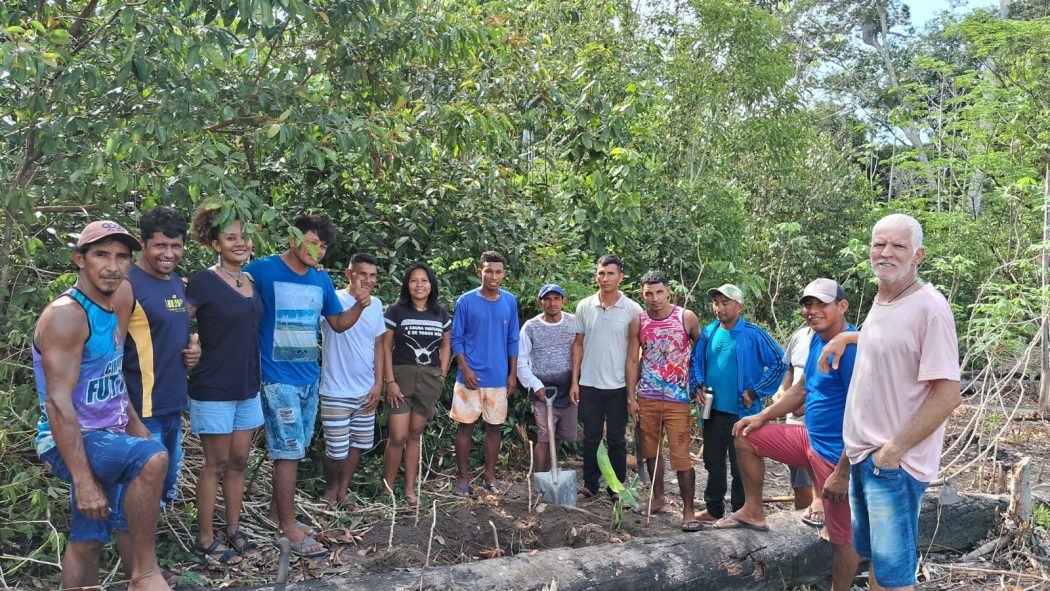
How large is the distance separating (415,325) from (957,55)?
22.2 meters

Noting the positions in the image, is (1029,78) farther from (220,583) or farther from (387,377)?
(220,583)

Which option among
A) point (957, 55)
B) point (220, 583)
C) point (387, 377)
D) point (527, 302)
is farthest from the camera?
point (957, 55)

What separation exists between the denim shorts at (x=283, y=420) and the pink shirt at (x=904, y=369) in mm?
3022

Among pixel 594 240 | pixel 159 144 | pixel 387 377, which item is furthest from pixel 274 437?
pixel 594 240

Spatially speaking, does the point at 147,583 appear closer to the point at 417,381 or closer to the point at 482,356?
the point at 417,381

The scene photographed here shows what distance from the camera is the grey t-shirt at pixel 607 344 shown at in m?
5.95

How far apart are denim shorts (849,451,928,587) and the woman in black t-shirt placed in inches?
124

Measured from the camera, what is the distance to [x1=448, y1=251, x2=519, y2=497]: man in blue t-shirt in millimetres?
6027

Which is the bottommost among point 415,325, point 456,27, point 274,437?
point 274,437

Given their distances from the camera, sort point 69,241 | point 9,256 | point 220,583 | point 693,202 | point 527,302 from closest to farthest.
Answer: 1. point 220,583
2. point 9,256
3. point 69,241
4. point 527,302
5. point 693,202

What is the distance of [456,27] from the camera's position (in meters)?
5.68

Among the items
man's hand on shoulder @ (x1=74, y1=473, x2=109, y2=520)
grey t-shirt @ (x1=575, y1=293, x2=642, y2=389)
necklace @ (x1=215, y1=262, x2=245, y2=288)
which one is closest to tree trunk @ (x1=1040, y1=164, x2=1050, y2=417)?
grey t-shirt @ (x1=575, y1=293, x2=642, y2=389)

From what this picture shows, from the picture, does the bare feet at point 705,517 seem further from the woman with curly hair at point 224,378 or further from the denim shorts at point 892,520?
the woman with curly hair at point 224,378

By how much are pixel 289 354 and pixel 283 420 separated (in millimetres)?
385
